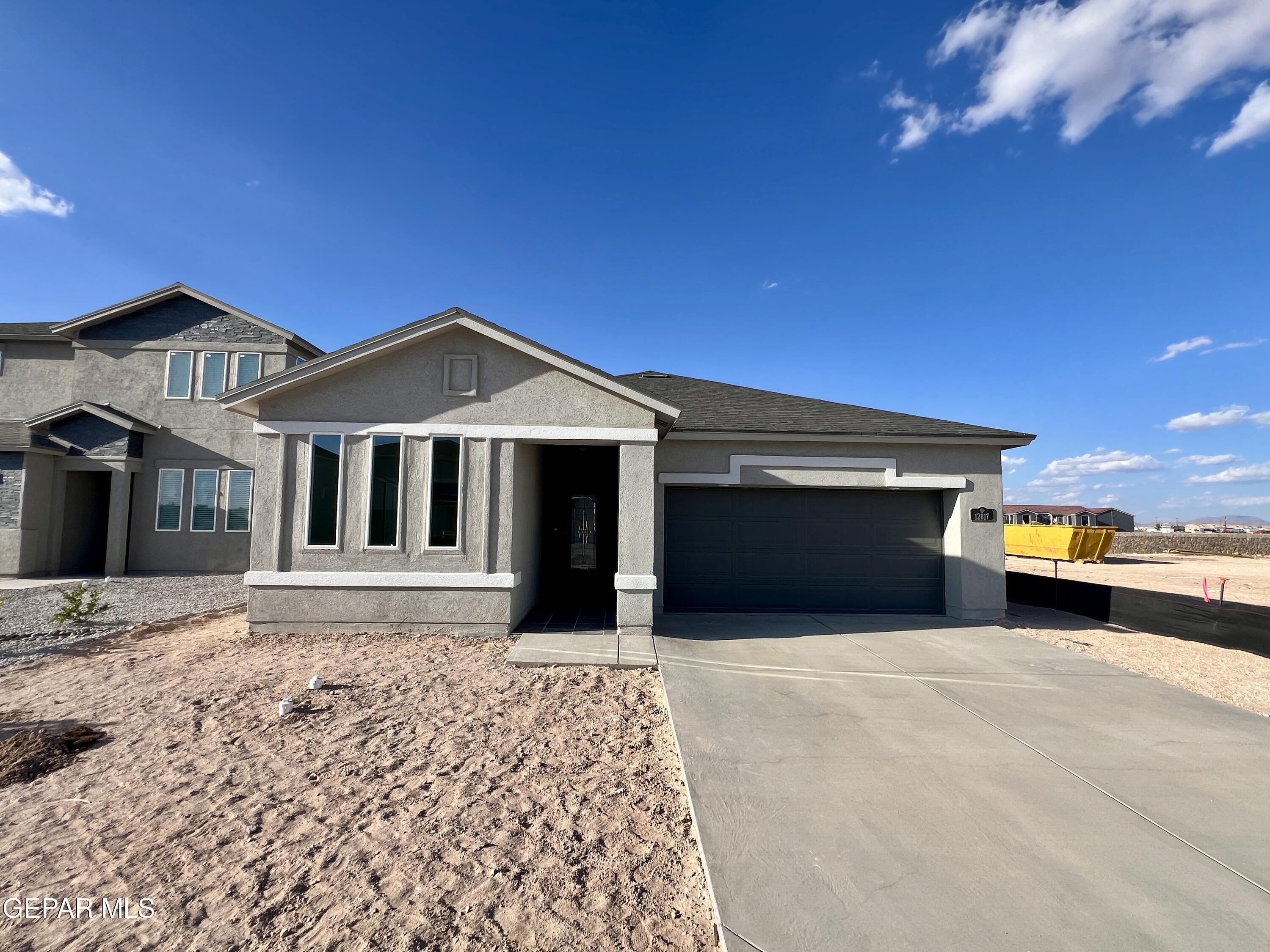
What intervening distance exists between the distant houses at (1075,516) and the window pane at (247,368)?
58.9 metres

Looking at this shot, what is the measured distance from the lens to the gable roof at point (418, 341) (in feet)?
26.5

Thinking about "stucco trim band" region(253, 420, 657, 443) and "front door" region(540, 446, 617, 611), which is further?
"front door" region(540, 446, 617, 611)

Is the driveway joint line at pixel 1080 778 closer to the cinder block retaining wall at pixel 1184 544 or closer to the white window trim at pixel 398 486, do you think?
the white window trim at pixel 398 486

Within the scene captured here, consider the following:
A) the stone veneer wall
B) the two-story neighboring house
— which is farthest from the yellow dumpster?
the stone veneer wall

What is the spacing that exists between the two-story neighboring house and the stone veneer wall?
46 cm

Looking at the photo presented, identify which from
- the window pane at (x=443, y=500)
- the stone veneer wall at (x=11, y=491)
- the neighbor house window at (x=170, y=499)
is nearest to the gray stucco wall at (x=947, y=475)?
the window pane at (x=443, y=500)

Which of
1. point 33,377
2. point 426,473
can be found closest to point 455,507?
point 426,473

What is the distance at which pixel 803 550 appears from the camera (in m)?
10.2

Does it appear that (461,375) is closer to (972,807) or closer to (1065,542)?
(972,807)

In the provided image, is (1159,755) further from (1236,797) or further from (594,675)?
(594,675)

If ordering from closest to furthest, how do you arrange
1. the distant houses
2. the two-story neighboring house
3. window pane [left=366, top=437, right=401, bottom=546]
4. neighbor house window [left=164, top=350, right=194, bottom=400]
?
window pane [left=366, top=437, right=401, bottom=546]
the two-story neighboring house
neighbor house window [left=164, top=350, right=194, bottom=400]
the distant houses

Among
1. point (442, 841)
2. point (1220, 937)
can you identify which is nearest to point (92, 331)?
point (442, 841)

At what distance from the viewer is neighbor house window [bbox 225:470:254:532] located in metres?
14.8

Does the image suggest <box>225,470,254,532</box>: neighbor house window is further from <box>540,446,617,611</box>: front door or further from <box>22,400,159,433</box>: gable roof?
<box>540,446,617,611</box>: front door
